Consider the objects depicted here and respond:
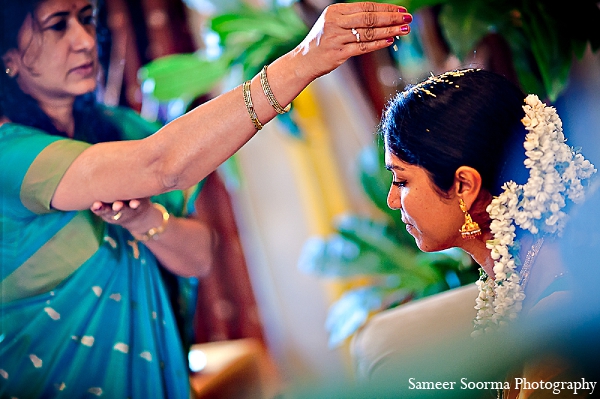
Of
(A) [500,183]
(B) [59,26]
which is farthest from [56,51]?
(A) [500,183]

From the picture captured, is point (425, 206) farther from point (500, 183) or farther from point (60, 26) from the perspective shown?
point (60, 26)

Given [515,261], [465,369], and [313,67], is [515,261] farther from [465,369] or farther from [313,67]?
[313,67]

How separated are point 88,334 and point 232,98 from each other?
582mm

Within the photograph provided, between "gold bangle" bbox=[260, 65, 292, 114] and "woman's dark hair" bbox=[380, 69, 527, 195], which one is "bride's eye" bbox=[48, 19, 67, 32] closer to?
"gold bangle" bbox=[260, 65, 292, 114]

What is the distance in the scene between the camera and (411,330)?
1467 mm

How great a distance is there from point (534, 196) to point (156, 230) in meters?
0.77

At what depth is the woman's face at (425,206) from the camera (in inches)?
41.4

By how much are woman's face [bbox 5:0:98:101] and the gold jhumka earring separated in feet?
2.84

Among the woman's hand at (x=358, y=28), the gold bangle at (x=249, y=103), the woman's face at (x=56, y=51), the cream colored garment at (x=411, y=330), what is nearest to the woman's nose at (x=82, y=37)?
the woman's face at (x=56, y=51)

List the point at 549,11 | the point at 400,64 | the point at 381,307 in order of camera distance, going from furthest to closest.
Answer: the point at 400,64, the point at 381,307, the point at 549,11

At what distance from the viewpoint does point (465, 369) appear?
3.46ft

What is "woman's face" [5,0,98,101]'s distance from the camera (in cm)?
125

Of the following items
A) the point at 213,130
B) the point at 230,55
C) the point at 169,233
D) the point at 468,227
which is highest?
the point at 230,55

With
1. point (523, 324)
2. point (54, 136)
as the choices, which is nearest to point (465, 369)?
point (523, 324)
